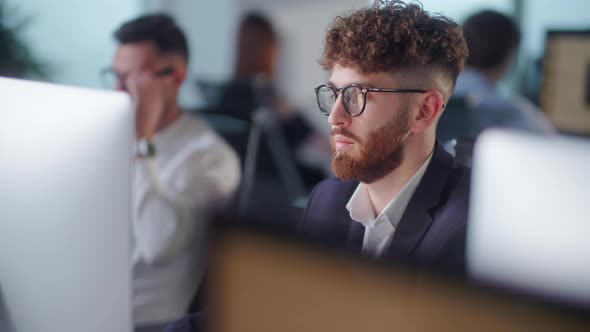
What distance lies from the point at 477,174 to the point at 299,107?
3648 millimetres

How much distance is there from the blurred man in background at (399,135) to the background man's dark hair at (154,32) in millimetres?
736

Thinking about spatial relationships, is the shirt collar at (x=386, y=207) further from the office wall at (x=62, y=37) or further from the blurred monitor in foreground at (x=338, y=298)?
the office wall at (x=62, y=37)

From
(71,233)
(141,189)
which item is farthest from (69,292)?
(141,189)

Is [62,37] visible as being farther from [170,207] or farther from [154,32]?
[170,207]

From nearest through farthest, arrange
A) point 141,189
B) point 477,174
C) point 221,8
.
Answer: point 477,174 → point 141,189 → point 221,8

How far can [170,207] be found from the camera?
1.39 metres

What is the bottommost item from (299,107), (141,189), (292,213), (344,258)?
(299,107)

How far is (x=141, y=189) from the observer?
1357 millimetres

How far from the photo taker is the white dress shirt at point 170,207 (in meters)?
1.34

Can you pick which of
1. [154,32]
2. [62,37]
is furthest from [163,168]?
[62,37]

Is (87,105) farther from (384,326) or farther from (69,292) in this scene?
(384,326)

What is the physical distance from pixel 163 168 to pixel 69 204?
31.5 inches

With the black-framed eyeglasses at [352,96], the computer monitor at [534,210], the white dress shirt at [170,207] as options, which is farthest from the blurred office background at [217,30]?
the computer monitor at [534,210]

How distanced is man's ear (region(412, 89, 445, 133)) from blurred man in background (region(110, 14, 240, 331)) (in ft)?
2.01
